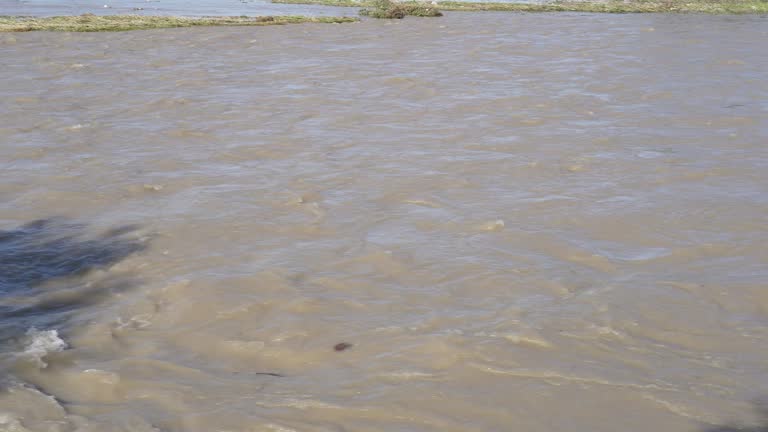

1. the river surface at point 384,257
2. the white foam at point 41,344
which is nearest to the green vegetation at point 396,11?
the river surface at point 384,257

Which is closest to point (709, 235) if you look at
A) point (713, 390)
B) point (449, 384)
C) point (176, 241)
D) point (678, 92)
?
point (713, 390)

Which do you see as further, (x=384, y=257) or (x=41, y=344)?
(x=384, y=257)

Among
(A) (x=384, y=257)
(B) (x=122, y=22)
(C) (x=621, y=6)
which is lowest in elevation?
(C) (x=621, y=6)

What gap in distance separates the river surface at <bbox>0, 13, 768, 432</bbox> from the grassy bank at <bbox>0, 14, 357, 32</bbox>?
321 inches

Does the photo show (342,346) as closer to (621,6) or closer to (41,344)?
(41,344)

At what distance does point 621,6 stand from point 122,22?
626 inches

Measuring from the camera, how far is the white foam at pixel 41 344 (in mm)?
4652


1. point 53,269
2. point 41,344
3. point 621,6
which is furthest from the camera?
point 621,6

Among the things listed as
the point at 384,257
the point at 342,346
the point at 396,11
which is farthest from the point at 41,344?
the point at 396,11

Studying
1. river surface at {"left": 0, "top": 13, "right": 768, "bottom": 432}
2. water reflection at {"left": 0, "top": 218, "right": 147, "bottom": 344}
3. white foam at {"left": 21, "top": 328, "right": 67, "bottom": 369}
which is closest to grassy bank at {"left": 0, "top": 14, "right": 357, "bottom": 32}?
→ river surface at {"left": 0, "top": 13, "right": 768, "bottom": 432}

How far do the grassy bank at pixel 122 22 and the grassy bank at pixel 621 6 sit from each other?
249 inches

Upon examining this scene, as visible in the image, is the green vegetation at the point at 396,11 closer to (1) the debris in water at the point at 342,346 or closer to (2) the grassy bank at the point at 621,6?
(2) the grassy bank at the point at 621,6

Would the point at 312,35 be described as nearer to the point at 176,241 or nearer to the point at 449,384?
the point at 176,241

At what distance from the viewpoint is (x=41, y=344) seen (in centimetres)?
479
